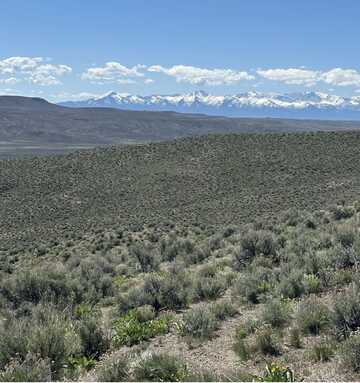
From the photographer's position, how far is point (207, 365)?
745 centimetres

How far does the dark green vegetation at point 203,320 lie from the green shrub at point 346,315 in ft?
0.05

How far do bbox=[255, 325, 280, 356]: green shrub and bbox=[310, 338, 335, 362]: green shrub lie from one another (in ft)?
2.10

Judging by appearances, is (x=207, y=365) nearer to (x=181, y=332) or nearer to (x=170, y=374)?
(x=170, y=374)

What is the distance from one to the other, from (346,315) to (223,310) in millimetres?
2864

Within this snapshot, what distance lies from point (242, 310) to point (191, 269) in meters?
6.22

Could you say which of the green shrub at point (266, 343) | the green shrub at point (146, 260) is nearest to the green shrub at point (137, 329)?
the green shrub at point (266, 343)

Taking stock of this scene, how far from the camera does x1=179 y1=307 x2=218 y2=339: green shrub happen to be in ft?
28.5

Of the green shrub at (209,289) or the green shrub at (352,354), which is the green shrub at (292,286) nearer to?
the green shrub at (209,289)

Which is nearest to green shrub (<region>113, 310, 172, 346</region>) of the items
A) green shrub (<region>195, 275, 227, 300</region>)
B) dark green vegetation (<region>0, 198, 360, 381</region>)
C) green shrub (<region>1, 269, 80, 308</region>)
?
dark green vegetation (<region>0, 198, 360, 381</region>)

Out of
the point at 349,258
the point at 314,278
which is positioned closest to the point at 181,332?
the point at 314,278

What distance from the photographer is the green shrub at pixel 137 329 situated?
8906 mm

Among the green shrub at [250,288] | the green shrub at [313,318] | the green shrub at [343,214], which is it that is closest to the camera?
the green shrub at [313,318]

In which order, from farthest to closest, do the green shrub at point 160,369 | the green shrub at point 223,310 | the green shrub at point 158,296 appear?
1. the green shrub at point 158,296
2. the green shrub at point 223,310
3. the green shrub at point 160,369

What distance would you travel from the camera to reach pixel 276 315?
841 cm
